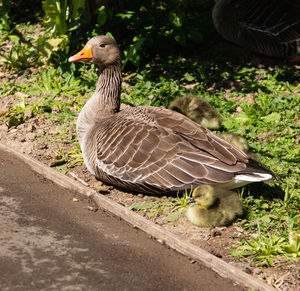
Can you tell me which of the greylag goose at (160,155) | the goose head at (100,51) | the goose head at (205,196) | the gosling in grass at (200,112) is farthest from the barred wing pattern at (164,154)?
the gosling in grass at (200,112)

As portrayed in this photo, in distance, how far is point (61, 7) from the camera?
7.92 metres

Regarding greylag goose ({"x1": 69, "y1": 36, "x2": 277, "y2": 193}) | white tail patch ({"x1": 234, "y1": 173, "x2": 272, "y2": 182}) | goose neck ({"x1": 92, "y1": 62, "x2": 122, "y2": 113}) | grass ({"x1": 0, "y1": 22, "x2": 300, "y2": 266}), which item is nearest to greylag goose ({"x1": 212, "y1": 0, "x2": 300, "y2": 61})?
grass ({"x1": 0, "y1": 22, "x2": 300, "y2": 266})

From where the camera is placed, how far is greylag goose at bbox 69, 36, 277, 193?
176 inches

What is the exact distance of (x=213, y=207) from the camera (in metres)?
4.35

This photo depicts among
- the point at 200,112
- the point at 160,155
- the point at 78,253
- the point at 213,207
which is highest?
the point at 200,112

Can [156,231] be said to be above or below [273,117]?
below

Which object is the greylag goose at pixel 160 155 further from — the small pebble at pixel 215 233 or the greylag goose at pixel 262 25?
the greylag goose at pixel 262 25

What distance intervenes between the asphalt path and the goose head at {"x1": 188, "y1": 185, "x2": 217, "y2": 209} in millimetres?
535

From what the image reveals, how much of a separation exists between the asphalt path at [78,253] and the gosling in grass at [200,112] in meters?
2.07

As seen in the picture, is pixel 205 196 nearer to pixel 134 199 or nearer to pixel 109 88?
pixel 134 199

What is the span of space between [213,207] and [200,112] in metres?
2.21

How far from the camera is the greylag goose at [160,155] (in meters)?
4.48

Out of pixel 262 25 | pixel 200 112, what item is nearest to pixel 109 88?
pixel 200 112

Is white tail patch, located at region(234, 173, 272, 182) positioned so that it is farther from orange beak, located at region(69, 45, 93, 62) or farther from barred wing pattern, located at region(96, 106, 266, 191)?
orange beak, located at region(69, 45, 93, 62)
